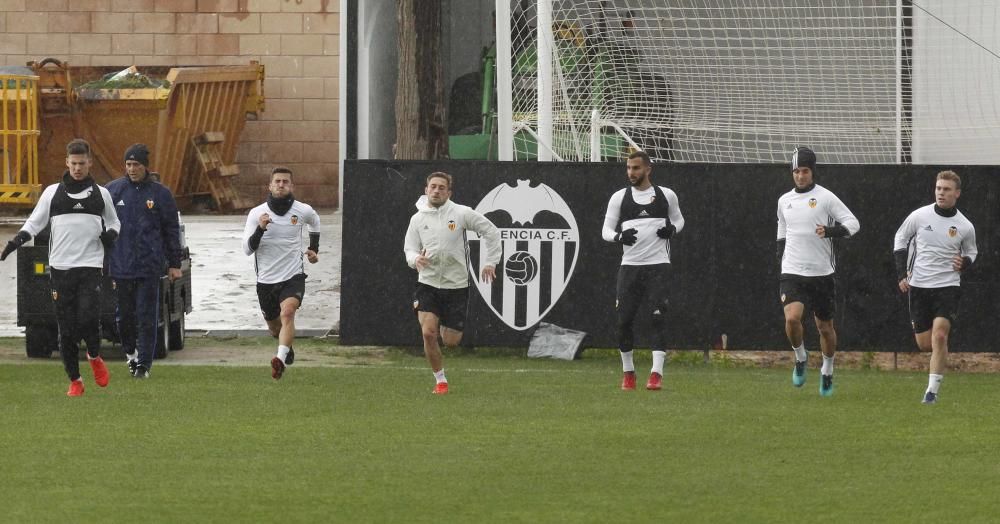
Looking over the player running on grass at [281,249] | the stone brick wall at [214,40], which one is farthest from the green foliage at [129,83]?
the player running on grass at [281,249]

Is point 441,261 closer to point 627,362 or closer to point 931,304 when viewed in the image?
point 627,362

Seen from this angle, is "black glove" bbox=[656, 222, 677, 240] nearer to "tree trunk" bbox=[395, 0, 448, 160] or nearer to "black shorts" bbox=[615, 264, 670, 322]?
"black shorts" bbox=[615, 264, 670, 322]

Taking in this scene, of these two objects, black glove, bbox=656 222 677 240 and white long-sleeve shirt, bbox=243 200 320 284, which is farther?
white long-sleeve shirt, bbox=243 200 320 284

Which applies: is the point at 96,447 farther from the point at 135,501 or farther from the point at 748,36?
the point at 748,36

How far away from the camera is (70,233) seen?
40.5 ft

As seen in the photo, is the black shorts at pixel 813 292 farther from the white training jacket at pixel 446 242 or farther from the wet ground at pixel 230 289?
the wet ground at pixel 230 289

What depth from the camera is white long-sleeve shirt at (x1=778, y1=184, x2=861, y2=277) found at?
12.8 metres

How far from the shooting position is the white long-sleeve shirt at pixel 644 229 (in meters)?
12.8

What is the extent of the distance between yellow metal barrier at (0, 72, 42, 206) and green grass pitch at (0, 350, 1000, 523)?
11.8 m

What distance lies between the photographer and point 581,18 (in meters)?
18.5

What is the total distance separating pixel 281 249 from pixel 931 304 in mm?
5261

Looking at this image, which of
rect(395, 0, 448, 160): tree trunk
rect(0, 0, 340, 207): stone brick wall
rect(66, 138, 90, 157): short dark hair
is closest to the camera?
rect(66, 138, 90, 157): short dark hair

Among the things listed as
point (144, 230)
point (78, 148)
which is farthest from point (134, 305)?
point (78, 148)

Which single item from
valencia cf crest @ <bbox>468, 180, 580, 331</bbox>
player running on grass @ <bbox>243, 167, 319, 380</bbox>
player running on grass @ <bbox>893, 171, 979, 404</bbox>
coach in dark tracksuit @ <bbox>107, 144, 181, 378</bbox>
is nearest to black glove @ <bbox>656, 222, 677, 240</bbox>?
player running on grass @ <bbox>893, 171, 979, 404</bbox>
